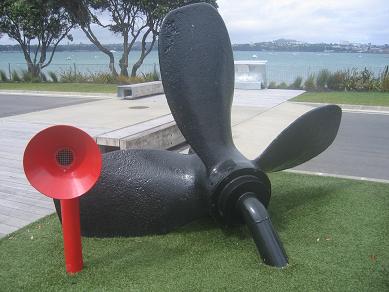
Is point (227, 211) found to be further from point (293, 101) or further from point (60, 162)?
point (293, 101)

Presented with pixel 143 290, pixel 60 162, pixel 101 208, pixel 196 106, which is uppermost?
pixel 196 106

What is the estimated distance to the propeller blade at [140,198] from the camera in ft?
13.2

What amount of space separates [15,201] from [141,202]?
207cm

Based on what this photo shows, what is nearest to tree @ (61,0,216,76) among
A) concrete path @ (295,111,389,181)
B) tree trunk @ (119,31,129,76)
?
tree trunk @ (119,31,129,76)

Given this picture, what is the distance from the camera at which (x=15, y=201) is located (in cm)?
528

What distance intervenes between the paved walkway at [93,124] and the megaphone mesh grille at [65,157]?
1.52 metres

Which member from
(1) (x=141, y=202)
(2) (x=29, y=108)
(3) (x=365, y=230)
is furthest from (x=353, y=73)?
(1) (x=141, y=202)

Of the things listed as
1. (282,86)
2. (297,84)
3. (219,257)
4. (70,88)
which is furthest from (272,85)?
(219,257)

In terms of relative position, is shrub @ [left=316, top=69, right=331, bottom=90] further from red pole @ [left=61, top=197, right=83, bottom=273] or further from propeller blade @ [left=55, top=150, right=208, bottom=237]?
red pole @ [left=61, top=197, right=83, bottom=273]

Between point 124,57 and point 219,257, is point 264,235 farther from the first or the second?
point 124,57

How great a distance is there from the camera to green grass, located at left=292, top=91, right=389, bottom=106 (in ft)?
43.5

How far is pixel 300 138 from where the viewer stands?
4066 mm

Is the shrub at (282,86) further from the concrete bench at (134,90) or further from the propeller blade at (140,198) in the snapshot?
the propeller blade at (140,198)

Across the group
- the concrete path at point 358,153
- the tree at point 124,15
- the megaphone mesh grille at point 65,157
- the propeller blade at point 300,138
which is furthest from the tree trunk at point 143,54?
the megaphone mesh grille at point 65,157
